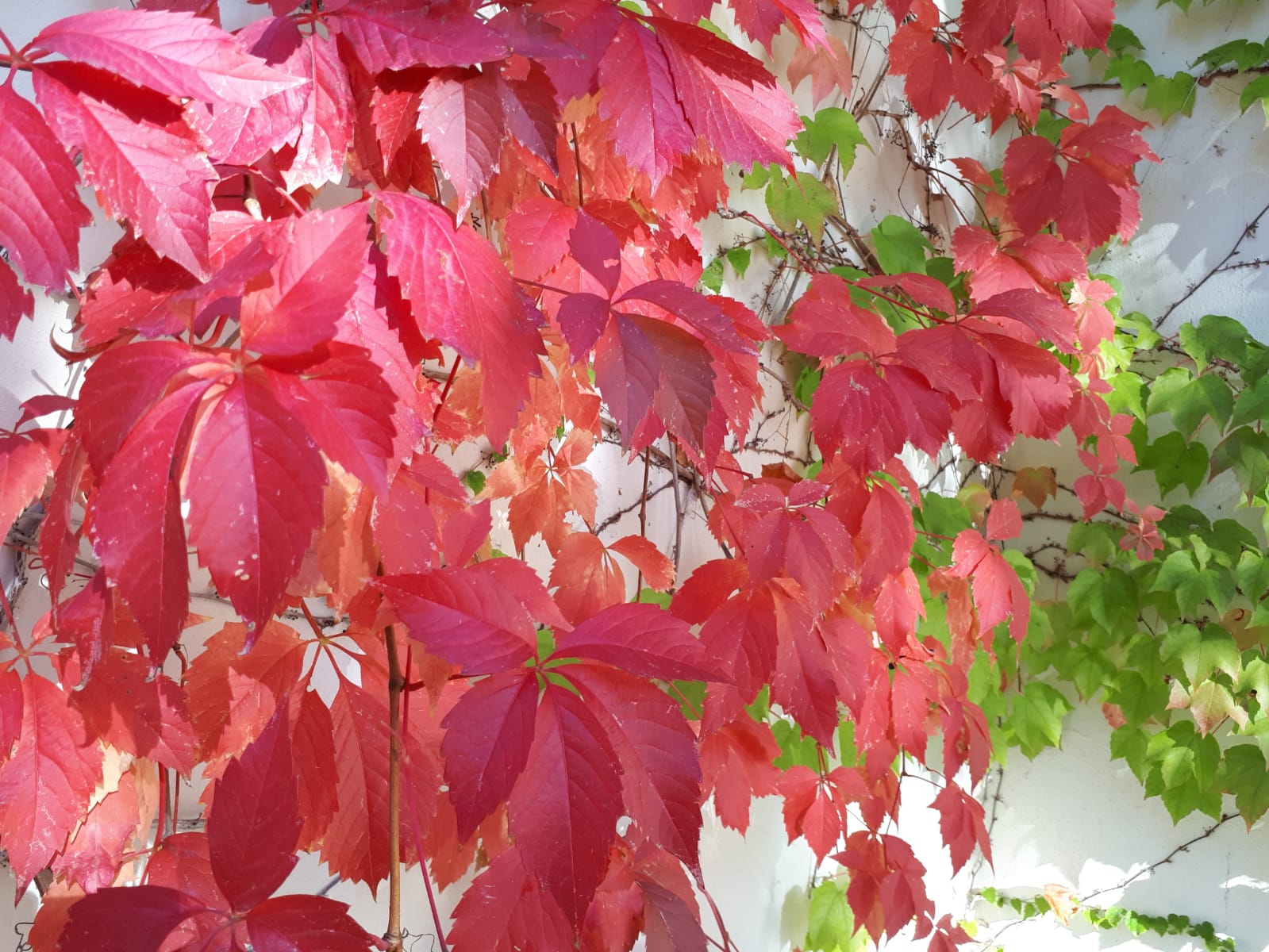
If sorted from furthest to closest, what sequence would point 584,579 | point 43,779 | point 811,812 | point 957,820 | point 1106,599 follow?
point 1106,599 → point 957,820 → point 811,812 → point 584,579 → point 43,779

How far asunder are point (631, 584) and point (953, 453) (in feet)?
4.22

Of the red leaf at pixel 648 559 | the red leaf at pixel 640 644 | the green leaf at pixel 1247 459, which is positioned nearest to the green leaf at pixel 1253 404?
the green leaf at pixel 1247 459

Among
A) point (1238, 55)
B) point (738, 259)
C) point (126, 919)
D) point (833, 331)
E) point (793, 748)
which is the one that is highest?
point (1238, 55)

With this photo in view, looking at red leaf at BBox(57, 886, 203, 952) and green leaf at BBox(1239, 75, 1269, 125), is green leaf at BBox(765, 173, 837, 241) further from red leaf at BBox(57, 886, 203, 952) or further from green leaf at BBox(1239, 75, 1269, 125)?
red leaf at BBox(57, 886, 203, 952)

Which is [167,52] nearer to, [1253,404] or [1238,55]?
[1253,404]

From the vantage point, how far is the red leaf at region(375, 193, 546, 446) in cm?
44

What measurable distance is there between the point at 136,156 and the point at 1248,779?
2.39 m

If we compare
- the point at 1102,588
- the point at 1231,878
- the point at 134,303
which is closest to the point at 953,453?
the point at 1102,588

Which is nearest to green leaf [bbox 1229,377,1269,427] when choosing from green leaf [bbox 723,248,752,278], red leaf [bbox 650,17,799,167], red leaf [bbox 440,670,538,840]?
green leaf [bbox 723,248,752,278]

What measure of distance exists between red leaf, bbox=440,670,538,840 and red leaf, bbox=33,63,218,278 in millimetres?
235

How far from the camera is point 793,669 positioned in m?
0.84

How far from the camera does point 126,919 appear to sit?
347 millimetres

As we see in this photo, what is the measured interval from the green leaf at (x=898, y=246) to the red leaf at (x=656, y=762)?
1.48 metres

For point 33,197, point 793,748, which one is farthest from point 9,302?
point 793,748
